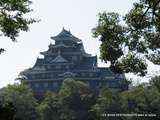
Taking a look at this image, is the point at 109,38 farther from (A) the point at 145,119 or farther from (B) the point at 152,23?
(A) the point at 145,119

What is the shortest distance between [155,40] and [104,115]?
126ft

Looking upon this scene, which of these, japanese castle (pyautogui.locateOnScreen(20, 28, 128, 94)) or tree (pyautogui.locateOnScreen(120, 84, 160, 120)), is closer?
tree (pyautogui.locateOnScreen(120, 84, 160, 120))

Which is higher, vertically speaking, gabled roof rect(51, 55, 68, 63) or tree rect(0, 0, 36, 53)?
gabled roof rect(51, 55, 68, 63)

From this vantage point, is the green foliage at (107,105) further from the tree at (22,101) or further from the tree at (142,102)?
the tree at (22,101)

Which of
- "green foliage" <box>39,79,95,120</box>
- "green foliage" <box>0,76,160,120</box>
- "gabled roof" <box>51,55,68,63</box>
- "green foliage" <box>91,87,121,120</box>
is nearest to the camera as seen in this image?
"green foliage" <box>0,76,160,120</box>

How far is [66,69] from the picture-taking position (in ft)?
322

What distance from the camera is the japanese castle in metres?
95.1

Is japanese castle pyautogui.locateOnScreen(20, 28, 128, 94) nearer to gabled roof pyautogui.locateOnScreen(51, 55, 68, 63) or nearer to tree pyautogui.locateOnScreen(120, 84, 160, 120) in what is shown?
gabled roof pyautogui.locateOnScreen(51, 55, 68, 63)

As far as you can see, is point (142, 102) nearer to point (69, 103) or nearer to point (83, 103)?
point (69, 103)

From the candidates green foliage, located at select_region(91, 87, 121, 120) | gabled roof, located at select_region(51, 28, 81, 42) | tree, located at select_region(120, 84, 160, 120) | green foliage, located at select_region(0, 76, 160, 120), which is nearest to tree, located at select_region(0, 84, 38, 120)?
green foliage, located at select_region(0, 76, 160, 120)

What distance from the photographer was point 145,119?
191ft

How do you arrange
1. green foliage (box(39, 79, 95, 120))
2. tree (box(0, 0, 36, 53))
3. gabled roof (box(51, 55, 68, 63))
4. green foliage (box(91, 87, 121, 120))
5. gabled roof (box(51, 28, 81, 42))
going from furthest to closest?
gabled roof (box(51, 28, 81, 42)) < gabled roof (box(51, 55, 68, 63)) < green foliage (box(39, 79, 95, 120)) < green foliage (box(91, 87, 121, 120)) < tree (box(0, 0, 36, 53))

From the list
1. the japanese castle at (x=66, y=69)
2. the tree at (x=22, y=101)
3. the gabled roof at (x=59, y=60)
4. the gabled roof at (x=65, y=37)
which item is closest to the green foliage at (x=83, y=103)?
the tree at (x=22, y=101)

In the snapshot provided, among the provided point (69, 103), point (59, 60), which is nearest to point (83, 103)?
point (69, 103)
